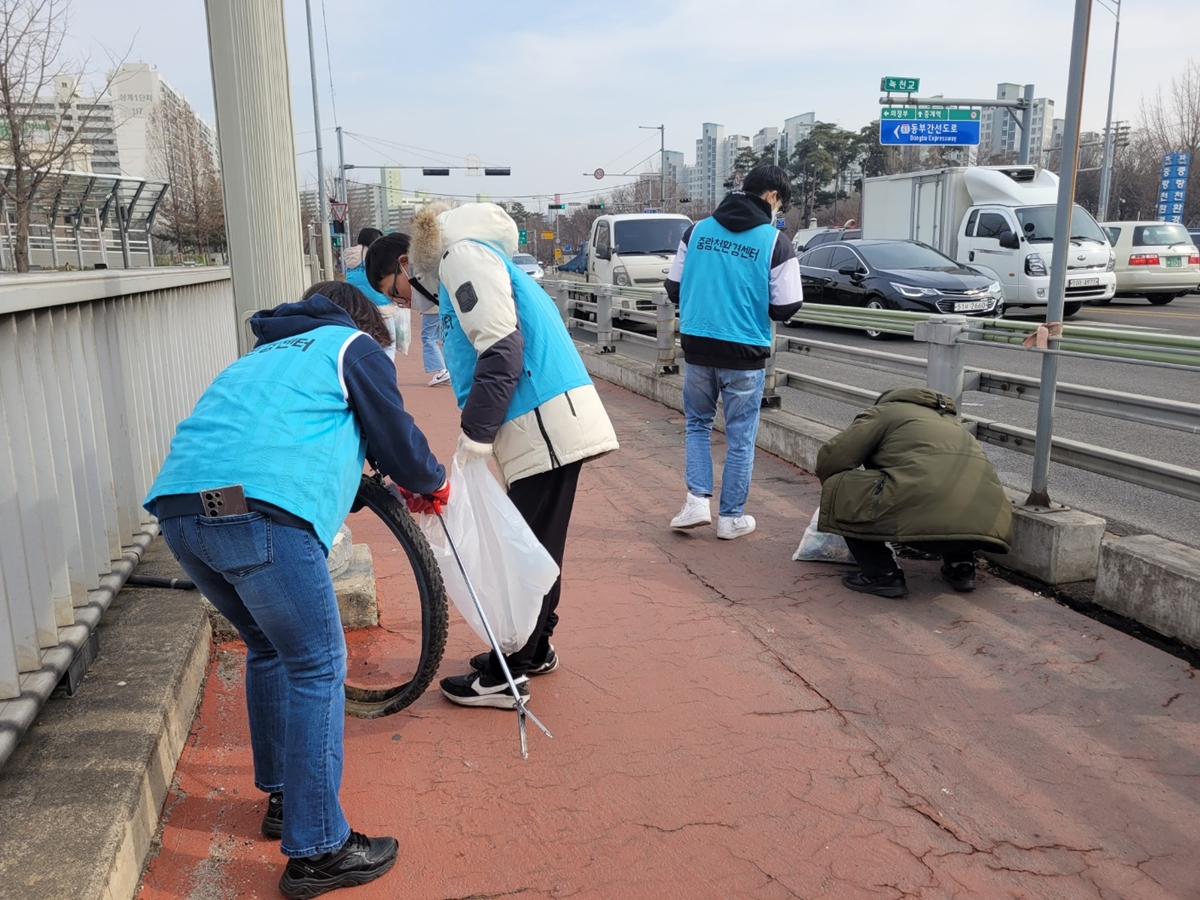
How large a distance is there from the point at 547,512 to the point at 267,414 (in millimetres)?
1358

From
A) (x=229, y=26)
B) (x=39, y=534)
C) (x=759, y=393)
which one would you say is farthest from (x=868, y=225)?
(x=39, y=534)

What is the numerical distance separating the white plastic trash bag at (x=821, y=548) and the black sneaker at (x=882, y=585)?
348 mm

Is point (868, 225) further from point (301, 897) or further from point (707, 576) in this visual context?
point (301, 897)

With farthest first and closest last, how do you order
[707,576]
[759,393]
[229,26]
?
[759,393], [707,576], [229,26]

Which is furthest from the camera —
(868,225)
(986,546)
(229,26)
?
(868,225)

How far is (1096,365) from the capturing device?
1162 centimetres

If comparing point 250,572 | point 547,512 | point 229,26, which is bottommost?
point 547,512

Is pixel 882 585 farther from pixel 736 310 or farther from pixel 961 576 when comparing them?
pixel 736 310

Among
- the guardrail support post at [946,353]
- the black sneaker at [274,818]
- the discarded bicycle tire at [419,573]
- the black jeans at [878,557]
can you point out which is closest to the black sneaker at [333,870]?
the black sneaker at [274,818]

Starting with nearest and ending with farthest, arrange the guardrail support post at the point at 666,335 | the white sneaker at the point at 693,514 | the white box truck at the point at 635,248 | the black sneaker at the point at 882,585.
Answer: the black sneaker at the point at 882,585 < the white sneaker at the point at 693,514 < the guardrail support post at the point at 666,335 < the white box truck at the point at 635,248

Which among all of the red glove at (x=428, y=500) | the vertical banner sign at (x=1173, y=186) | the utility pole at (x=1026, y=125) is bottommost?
the red glove at (x=428, y=500)

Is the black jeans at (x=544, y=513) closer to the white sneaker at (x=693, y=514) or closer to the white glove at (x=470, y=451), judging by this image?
the white glove at (x=470, y=451)

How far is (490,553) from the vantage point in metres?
3.20

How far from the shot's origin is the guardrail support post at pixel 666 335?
32.9ft
